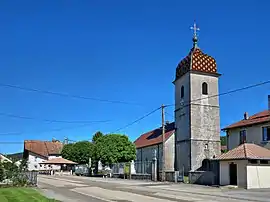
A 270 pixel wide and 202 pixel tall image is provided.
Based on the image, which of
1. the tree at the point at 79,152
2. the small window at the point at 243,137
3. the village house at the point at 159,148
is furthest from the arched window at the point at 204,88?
the tree at the point at 79,152

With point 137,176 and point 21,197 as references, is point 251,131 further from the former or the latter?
point 21,197

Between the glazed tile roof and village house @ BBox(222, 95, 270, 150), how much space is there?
1027 cm

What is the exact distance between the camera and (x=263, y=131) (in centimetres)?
4072

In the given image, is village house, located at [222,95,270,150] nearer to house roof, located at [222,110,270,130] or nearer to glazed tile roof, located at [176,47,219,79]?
house roof, located at [222,110,270,130]

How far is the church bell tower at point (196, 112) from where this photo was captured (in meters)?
51.9

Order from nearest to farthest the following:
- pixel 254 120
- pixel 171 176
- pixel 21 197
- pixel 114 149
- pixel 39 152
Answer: pixel 21 197 < pixel 171 176 < pixel 254 120 < pixel 114 149 < pixel 39 152

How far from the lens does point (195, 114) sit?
52781mm

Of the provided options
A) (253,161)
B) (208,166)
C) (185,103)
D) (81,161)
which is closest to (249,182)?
(253,161)

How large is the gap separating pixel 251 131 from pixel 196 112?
11.4 metres

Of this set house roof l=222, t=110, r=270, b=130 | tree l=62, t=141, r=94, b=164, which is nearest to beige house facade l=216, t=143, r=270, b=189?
house roof l=222, t=110, r=270, b=130

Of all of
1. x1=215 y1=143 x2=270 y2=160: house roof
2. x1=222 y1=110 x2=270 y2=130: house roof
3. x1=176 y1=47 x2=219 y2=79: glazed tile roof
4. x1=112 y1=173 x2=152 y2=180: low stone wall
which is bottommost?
x1=112 y1=173 x2=152 y2=180: low stone wall

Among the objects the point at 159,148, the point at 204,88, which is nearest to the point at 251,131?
the point at 204,88

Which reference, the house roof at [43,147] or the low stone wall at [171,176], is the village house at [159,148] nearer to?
the low stone wall at [171,176]

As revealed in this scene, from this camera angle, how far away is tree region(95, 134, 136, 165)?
57.7m
